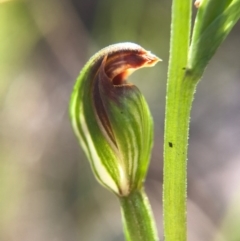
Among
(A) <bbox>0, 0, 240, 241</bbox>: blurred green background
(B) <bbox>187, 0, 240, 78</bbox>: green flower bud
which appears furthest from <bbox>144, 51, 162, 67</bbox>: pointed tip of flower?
(A) <bbox>0, 0, 240, 241</bbox>: blurred green background

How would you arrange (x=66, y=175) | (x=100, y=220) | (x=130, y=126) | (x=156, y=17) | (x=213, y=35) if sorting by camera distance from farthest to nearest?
(x=156, y=17) → (x=66, y=175) → (x=100, y=220) → (x=130, y=126) → (x=213, y=35)

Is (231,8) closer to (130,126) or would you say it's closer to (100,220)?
(130,126)

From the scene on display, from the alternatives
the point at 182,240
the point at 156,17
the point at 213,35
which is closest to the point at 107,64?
the point at 213,35

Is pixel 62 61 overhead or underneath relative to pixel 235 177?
overhead

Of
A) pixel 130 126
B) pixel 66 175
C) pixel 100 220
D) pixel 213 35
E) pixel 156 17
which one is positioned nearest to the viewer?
pixel 213 35

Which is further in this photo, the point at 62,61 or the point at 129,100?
the point at 62,61

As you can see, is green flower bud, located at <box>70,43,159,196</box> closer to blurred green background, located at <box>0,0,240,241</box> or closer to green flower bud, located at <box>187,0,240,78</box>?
green flower bud, located at <box>187,0,240,78</box>

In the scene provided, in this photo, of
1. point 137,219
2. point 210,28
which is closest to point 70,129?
point 137,219
